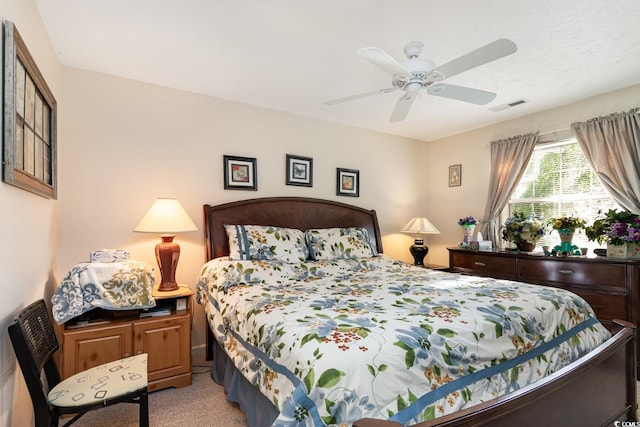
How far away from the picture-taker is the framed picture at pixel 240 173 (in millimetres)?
3270

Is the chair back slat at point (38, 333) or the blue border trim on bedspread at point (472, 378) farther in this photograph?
the chair back slat at point (38, 333)

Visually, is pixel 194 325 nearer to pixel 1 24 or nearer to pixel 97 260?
pixel 97 260

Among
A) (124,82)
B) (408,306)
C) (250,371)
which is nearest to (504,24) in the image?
(408,306)

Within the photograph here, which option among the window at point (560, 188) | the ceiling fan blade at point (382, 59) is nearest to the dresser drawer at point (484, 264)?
the window at point (560, 188)

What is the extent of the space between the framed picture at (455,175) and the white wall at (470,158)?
0.19 ft

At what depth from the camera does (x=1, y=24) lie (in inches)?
52.3

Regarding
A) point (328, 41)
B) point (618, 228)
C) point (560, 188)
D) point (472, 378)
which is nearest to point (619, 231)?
point (618, 228)

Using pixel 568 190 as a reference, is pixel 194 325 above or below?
below

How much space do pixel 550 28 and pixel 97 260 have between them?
3479 mm

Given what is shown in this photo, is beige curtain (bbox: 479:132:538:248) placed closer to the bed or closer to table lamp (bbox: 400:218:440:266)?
table lamp (bbox: 400:218:440:266)

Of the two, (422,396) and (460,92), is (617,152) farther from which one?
(422,396)

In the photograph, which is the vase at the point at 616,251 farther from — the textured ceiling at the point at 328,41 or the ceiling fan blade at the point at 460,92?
the ceiling fan blade at the point at 460,92

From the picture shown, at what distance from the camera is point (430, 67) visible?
1.93 meters

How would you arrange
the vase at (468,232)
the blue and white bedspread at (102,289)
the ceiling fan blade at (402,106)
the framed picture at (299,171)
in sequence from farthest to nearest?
the vase at (468,232)
the framed picture at (299,171)
the ceiling fan blade at (402,106)
the blue and white bedspread at (102,289)
